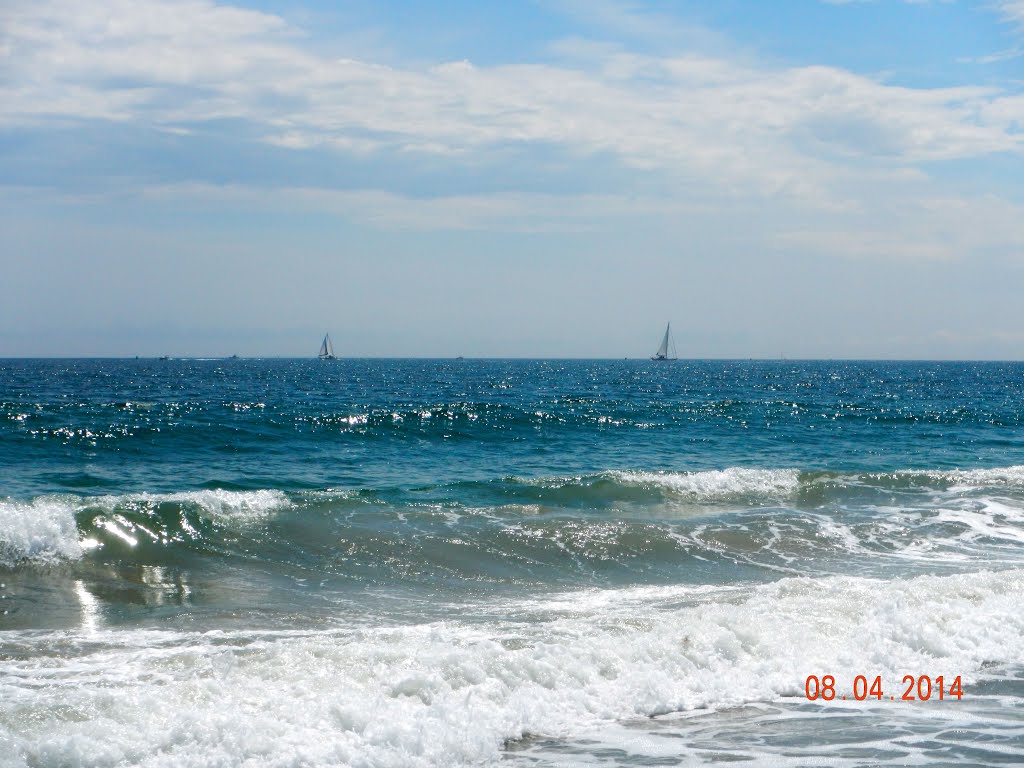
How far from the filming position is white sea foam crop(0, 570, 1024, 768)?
688cm

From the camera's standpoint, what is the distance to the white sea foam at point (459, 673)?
6.88 m

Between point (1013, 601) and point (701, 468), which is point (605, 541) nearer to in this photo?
point (1013, 601)

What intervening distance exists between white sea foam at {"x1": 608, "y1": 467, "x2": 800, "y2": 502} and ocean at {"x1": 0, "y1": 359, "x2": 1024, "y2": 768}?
0.10m

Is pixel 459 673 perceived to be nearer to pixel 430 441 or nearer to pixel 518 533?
pixel 518 533

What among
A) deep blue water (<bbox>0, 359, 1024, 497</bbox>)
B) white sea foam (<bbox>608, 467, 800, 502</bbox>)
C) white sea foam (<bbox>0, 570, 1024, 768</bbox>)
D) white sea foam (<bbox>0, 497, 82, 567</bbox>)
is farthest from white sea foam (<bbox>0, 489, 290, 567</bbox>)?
white sea foam (<bbox>608, 467, 800, 502</bbox>)

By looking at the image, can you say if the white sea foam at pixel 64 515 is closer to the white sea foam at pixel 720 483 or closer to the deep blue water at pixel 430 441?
the deep blue water at pixel 430 441

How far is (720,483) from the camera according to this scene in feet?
68.0

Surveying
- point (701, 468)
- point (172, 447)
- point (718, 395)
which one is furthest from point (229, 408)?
point (718, 395)

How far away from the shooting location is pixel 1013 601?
11.0 m

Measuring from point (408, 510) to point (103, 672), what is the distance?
9.00 meters

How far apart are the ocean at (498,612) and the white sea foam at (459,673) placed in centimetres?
3
